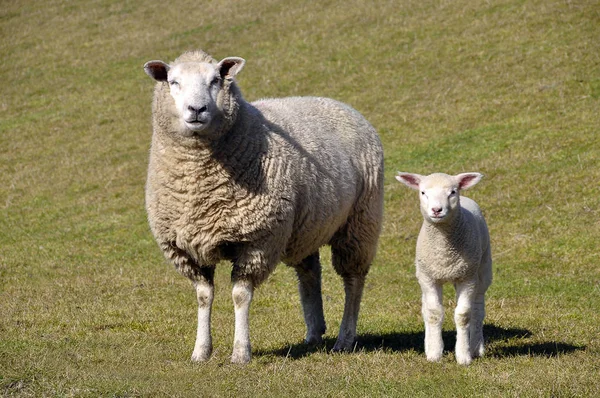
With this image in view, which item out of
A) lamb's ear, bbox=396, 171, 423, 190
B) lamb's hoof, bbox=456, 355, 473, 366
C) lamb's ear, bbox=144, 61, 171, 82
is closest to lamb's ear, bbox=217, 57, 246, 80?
lamb's ear, bbox=144, 61, 171, 82

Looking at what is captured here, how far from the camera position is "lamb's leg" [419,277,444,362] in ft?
25.4

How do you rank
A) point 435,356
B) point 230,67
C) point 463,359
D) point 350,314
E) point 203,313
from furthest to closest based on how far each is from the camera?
1. point 350,314
2. point 203,313
3. point 230,67
4. point 435,356
5. point 463,359

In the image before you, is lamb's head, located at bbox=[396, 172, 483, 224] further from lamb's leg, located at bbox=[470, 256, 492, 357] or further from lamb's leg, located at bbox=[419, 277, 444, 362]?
lamb's leg, located at bbox=[470, 256, 492, 357]

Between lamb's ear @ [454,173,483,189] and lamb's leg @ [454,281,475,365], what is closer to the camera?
lamb's leg @ [454,281,475,365]

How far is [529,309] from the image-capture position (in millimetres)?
10539

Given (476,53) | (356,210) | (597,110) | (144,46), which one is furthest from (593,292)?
(144,46)

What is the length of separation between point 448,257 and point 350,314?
183cm

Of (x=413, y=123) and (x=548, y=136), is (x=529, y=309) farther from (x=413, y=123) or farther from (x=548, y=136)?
(x=413, y=123)

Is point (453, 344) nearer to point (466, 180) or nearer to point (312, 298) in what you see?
point (312, 298)

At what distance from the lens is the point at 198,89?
760 centimetres

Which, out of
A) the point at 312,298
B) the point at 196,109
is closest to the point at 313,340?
the point at 312,298

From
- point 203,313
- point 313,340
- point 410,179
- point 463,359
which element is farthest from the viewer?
point 313,340

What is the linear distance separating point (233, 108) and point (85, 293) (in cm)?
547

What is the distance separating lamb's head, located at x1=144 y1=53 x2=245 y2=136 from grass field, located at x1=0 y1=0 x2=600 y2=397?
2.11m
